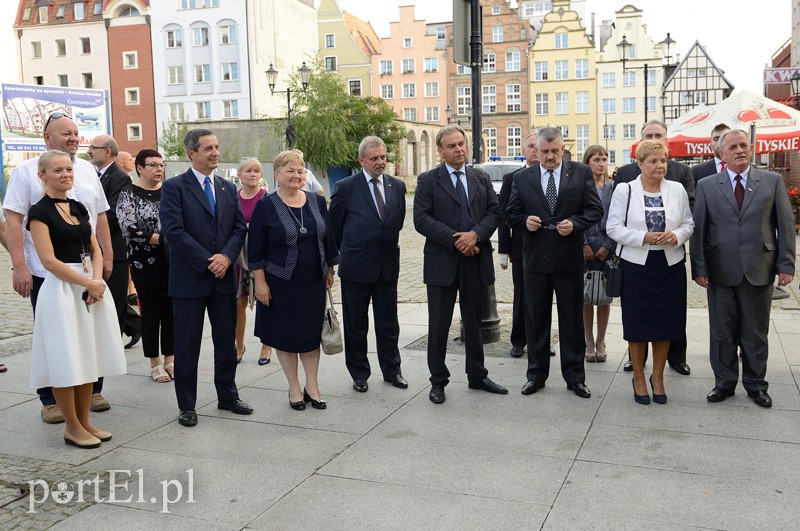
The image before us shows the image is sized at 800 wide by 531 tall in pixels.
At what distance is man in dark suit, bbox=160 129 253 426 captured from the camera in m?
5.59

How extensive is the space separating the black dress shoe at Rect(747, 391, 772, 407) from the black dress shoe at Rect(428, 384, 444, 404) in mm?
2247

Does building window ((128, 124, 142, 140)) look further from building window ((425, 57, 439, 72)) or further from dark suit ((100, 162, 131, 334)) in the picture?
dark suit ((100, 162, 131, 334))

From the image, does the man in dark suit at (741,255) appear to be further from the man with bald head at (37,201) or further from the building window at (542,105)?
the building window at (542,105)

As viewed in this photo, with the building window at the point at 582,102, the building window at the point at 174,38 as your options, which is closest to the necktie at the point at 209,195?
the building window at the point at 174,38

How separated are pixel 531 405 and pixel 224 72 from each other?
61.3 m

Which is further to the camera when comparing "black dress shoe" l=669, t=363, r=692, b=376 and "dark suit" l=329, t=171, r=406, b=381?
"black dress shoe" l=669, t=363, r=692, b=376

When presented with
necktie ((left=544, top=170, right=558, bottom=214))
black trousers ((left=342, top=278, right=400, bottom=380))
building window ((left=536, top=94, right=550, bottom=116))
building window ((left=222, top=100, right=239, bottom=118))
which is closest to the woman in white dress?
black trousers ((left=342, top=278, right=400, bottom=380))

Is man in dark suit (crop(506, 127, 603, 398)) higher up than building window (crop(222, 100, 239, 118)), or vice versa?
building window (crop(222, 100, 239, 118))

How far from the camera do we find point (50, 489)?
439 centimetres

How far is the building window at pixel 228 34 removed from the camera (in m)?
62.5

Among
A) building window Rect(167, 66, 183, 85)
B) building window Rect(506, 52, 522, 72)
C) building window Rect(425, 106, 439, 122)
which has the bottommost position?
building window Rect(425, 106, 439, 122)

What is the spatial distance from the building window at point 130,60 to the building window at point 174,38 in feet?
10.1

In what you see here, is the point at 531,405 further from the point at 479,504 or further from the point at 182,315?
the point at 182,315

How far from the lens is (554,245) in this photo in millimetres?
6137
